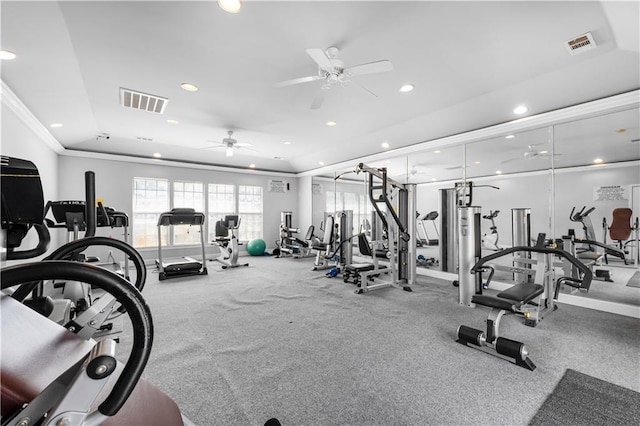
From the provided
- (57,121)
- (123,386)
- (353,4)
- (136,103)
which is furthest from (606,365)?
(57,121)

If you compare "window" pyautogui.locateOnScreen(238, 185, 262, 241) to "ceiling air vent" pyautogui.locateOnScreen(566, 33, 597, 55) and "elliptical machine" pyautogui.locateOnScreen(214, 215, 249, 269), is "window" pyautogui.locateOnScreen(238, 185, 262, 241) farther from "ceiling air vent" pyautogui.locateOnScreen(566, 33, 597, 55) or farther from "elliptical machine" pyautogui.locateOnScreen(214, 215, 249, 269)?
"ceiling air vent" pyautogui.locateOnScreen(566, 33, 597, 55)

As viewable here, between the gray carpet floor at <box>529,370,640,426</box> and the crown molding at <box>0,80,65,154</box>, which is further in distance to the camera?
the crown molding at <box>0,80,65,154</box>

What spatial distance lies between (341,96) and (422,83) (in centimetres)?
109

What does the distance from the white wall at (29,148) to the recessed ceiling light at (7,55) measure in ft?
3.12

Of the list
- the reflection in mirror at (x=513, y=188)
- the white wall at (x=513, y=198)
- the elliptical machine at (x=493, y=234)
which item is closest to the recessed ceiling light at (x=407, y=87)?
the reflection in mirror at (x=513, y=188)

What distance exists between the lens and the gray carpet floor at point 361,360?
1.77 m

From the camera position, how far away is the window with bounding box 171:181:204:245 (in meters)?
7.57

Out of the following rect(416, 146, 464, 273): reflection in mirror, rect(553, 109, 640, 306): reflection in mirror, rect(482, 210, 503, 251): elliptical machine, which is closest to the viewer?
rect(553, 109, 640, 306): reflection in mirror

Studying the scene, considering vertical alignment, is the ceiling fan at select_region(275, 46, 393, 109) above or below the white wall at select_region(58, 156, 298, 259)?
above

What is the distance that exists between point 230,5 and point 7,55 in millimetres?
2242

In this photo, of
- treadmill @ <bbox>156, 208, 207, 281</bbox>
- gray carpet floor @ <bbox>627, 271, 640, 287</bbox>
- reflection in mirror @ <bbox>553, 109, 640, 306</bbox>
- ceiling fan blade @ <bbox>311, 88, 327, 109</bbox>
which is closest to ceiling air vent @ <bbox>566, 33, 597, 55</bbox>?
reflection in mirror @ <bbox>553, 109, 640, 306</bbox>

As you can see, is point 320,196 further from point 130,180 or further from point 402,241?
point 130,180

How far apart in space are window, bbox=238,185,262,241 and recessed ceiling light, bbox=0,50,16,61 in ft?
19.6

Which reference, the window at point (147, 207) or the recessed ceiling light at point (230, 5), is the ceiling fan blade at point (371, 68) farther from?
the window at point (147, 207)
